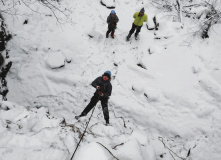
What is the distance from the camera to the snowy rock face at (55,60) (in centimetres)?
677

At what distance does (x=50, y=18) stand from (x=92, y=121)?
6.19 metres

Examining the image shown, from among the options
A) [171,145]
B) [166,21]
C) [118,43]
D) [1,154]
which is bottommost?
[171,145]

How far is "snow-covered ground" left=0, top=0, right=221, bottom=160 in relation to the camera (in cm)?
419

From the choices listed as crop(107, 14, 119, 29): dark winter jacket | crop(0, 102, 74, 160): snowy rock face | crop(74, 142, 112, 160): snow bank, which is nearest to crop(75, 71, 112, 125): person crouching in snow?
crop(0, 102, 74, 160): snowy rock face

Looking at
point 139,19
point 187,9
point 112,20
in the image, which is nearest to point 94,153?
point 112,20

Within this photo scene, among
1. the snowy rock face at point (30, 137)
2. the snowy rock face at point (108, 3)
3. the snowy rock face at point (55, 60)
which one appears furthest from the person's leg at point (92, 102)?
the snowy rock face at point (108, 3)

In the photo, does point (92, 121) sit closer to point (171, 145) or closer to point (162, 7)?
point (171, 145)

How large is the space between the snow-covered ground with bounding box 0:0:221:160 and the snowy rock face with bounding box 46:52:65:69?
42 mm

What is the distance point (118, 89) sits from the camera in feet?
21.5

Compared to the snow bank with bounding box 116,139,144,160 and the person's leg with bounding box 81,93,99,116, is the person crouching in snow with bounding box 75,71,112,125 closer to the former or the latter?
the person's leg with bounding box 81,93,99,116

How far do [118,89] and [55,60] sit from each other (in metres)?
2.97

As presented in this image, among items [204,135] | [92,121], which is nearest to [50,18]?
[92,121]

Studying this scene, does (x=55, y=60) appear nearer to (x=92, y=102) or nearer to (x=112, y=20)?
(x=92, y=102)

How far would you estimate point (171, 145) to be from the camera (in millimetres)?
5297
